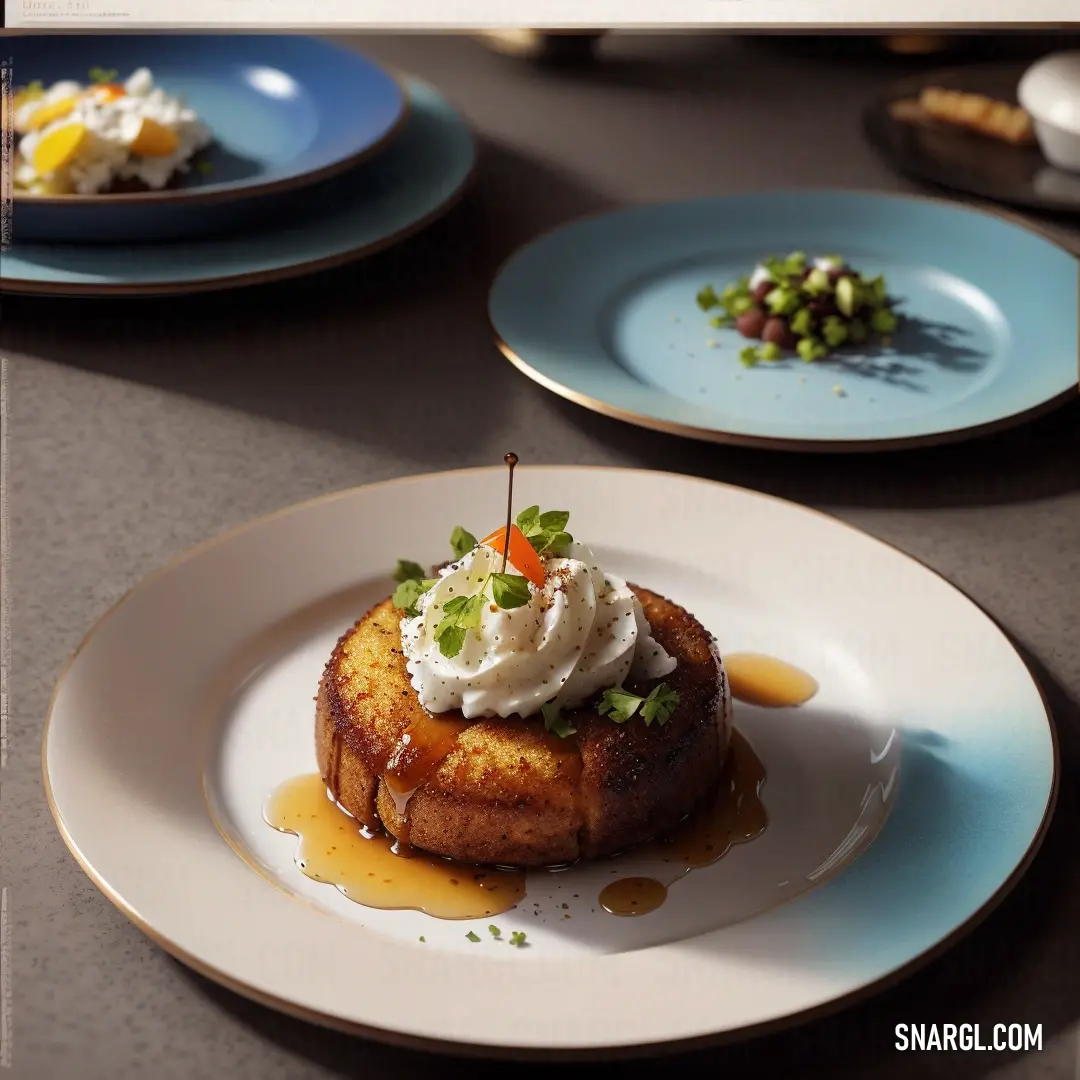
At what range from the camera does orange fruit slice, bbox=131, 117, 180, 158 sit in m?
2.88

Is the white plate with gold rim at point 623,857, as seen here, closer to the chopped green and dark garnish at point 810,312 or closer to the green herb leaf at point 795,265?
the chopped green and dark garnish at point 810,312

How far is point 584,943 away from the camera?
58.1 inches

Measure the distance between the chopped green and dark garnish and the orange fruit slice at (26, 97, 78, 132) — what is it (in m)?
1.50

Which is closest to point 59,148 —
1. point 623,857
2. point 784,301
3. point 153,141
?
point 153,141

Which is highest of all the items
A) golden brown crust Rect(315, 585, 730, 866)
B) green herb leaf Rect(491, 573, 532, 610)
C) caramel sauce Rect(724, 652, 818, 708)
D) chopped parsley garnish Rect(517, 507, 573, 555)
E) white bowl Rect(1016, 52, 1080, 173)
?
white bowl Rect(1016, 52, 1080, 173)

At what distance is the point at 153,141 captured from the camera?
290 cm

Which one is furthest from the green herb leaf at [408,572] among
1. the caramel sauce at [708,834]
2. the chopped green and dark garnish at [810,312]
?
the chopped green and dark garnish at [810,312]

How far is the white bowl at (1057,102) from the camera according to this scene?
3.14 m

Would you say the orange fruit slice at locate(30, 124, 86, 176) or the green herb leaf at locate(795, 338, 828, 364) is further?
the orange fruit slice at locate(30, 124, 86, 176)

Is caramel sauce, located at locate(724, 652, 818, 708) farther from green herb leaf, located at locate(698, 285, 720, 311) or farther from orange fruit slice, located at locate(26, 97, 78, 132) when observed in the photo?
orange fruit slice, located at locate(26, 97, 78, 132)

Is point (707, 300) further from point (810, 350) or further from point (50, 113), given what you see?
point (50, 113)

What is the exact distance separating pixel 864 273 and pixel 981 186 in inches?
20.1

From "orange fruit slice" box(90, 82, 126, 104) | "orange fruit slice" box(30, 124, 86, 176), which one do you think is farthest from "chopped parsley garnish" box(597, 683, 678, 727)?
"orange fruit slice" box(90, 82, 126, 104)

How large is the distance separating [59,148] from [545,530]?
1.65 meters
